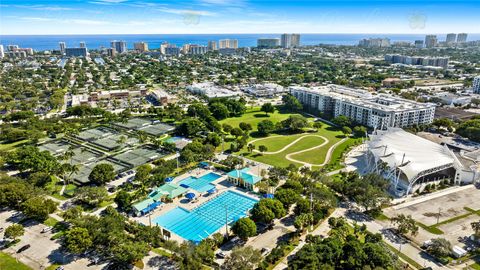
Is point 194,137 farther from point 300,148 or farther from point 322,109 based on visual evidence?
point 322,109

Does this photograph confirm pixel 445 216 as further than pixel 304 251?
Yes

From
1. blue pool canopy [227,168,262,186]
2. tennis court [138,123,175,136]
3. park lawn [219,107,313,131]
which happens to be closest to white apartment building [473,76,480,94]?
park lawn [219,107,313,131]

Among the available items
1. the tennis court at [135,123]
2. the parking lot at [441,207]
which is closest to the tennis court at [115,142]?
the tennis court at [135,123]

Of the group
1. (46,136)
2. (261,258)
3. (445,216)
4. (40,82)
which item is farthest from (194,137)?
(40,82)

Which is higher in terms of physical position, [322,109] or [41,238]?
[322,109]

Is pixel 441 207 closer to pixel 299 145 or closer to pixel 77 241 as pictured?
pixel 299 145

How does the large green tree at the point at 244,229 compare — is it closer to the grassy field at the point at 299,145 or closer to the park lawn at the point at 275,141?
the grassy field at the point at 299,145
